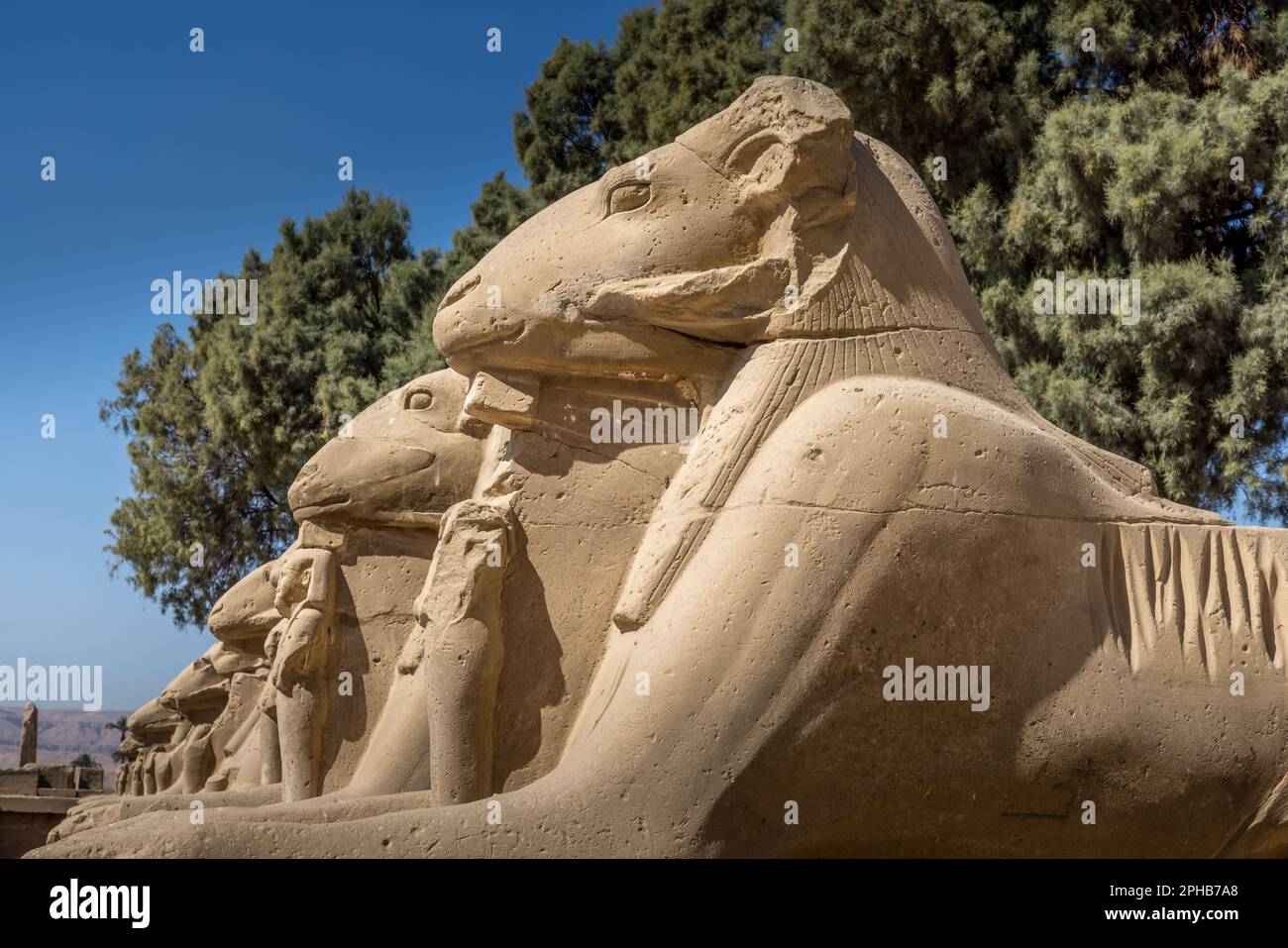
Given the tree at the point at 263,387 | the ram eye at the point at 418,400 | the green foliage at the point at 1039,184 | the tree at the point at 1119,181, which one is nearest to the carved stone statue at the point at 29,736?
the tree at the point at 263,387

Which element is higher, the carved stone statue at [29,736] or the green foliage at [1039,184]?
the green foliage at [1039,184]

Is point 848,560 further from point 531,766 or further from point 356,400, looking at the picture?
point 356,400

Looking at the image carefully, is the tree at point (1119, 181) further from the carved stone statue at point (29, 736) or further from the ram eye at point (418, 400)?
the carved stone statue at point (29, 736)

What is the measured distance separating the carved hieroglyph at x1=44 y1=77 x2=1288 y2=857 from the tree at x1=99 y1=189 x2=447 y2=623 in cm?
932

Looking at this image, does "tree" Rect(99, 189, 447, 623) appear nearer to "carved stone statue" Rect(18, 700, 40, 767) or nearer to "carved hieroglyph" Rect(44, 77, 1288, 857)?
"carved stone statue" Rect(18, 700, 40, 767)

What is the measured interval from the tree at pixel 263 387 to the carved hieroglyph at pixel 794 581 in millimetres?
9320

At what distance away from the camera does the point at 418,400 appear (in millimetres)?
5496

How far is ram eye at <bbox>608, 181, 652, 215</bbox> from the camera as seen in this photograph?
161 inches

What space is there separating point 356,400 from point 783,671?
11602 millimetres

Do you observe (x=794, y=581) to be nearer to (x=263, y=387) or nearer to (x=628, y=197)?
(x=628, y=197)

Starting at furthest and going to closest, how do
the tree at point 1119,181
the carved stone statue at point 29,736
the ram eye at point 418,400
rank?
the carved stone statue at point 29,736
the tree at point 1119,181
the ram eye at point 418,400

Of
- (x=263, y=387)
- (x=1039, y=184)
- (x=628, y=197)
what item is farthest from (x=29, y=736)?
(x=628, y=197)

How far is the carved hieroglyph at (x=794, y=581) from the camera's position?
3322 mm

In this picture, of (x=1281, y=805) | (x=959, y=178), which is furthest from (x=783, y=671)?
(x=959, y=178)
